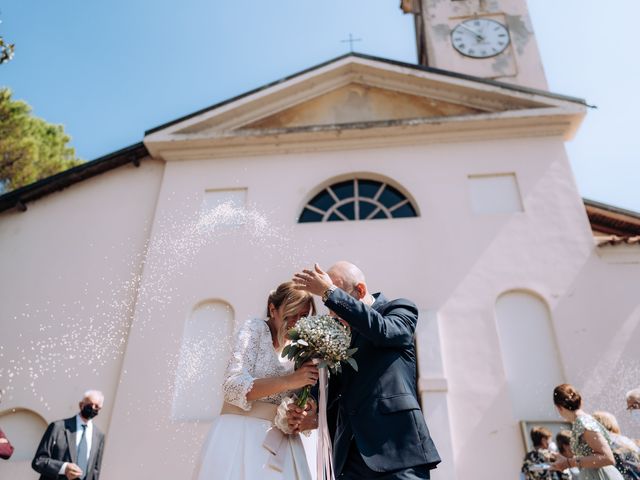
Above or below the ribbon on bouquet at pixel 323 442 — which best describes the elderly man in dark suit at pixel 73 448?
above

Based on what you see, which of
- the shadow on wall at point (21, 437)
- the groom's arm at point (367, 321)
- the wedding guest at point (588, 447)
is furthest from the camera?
the shadow on wall at point (21, 437)

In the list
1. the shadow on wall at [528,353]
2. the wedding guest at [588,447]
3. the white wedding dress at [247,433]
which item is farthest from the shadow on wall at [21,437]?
the wedding guest at [588,447]

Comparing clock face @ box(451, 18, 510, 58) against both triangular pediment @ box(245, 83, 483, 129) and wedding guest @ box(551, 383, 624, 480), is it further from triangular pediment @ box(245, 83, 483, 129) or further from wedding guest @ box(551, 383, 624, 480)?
wedding guest @ box(551, 383, 624, 480)

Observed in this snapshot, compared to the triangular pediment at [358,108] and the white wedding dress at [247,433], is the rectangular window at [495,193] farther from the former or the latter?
the white wedding dress at [247,433]

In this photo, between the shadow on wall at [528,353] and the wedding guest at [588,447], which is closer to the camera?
the wedding guest at [588,447]

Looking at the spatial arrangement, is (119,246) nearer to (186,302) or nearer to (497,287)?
(186,302)

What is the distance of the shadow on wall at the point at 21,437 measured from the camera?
7.79 m

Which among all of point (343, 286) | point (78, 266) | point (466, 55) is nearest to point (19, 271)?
point (78, 266)

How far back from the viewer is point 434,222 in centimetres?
908

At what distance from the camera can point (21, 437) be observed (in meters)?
8.13

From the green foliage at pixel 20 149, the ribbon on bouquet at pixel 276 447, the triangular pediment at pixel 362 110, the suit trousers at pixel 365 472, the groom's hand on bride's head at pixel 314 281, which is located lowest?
the suit trousers at pixel 365 472

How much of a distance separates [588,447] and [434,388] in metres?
3.34

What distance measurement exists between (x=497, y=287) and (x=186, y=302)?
5.38 metres

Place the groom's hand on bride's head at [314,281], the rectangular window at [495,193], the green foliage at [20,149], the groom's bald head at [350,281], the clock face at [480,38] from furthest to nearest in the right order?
the green foliage at [20,149], the clock face at [480,38], the rectangular window at [495,193], the groom's bald head at [350,281], the groom's hand on bride's head at [314,281]
